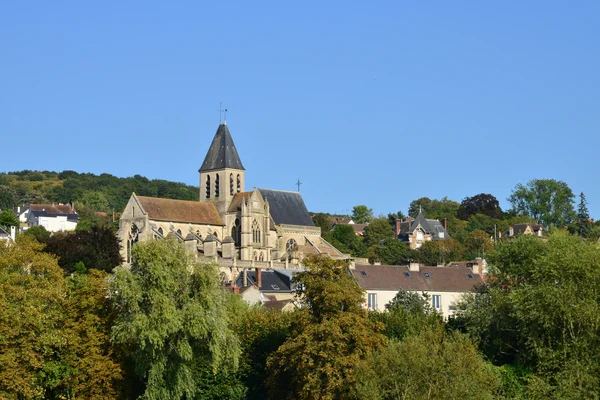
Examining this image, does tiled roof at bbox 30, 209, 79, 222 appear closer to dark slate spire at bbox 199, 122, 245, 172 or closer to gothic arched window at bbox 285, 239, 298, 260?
dark slate spire at bbox 199, 122, 245, 172

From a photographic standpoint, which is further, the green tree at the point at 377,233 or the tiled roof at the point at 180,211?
the green tree at the point at 377,233

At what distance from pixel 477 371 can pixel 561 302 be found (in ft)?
16.4

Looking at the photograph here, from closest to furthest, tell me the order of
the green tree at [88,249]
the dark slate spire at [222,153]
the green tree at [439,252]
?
the green tree at [88,249]
the dark slate spire at [222,153]
the green tree at [439,252]

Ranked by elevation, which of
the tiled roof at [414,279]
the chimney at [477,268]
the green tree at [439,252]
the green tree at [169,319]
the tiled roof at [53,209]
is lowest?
the green tree at [169,319]

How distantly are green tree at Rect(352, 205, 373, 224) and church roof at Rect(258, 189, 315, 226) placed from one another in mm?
63745

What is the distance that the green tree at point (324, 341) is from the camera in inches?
1449

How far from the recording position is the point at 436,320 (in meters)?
44.5

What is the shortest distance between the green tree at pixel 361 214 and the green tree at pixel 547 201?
3141 centimetres

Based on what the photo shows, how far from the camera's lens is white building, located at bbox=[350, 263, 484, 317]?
2451 inches

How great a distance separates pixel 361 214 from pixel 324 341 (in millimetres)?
127202

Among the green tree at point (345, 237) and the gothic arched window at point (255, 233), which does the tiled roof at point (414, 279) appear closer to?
the gothic arched window at point (255, 233)

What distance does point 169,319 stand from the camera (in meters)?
37.9

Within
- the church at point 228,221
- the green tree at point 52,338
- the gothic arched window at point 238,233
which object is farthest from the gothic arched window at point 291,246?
the green tree at point 52,338

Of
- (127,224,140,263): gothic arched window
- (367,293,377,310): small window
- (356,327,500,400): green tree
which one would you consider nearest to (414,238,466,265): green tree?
(127,224,140,263): gothic arched window
